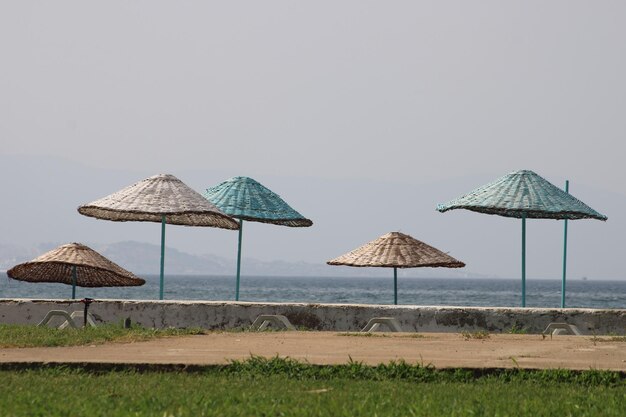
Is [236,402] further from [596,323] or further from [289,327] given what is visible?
[596,323]

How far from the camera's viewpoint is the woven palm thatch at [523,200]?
18594mm

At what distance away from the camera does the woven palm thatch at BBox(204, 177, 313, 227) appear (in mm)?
20203

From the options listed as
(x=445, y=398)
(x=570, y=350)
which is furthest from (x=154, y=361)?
(x=570, y=350)

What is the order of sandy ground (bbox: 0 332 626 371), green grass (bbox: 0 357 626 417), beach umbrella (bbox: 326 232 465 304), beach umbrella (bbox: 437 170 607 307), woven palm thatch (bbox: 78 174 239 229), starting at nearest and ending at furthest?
green grass (bbox: 0 357 626 417)
sandy ground (bbox: 0 332 626 371)
woven palm thatch (bbox: 78 174 239 229)
beach umbrella (bbox: 437 170 607 307)
beach umbrella (bbox: 326 232 465 304)

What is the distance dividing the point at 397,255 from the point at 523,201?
2614 millimetres

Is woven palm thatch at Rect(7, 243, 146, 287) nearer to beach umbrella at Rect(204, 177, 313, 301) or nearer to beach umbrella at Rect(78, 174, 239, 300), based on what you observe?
beach umbrella at Rect(78, 174, 239, 300)

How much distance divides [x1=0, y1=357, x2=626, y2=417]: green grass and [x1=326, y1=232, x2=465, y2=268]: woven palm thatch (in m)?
9.86

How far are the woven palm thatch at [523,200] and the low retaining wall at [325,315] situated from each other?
9.80ft

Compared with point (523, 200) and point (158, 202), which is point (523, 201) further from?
point (158, 202)

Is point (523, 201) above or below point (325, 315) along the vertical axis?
above

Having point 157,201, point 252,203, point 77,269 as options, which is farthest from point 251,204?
point 77,269

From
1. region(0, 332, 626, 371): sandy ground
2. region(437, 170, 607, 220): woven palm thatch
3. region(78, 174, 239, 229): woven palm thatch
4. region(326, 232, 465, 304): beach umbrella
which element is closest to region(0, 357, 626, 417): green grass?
region(0, 332, 626, 371): sandy ground

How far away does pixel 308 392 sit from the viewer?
840 centimetres

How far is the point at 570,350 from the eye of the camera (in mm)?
11500
